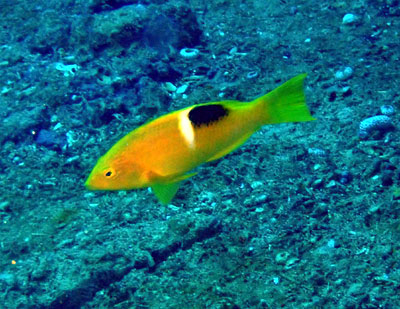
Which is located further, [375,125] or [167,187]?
[375,125]

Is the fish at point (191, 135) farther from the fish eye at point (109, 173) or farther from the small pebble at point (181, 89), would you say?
the small pebble at point (181, 89)

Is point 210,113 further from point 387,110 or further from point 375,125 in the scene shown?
point 387,110

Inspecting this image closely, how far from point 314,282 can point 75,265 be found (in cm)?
170

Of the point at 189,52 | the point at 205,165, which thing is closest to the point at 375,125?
the point at 205,165

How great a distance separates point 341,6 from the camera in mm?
5953

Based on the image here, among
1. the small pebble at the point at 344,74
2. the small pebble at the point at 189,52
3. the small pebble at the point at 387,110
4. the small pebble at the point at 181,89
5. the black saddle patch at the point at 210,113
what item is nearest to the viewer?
the black saddle patch at the point at 210,113

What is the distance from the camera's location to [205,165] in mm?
3941

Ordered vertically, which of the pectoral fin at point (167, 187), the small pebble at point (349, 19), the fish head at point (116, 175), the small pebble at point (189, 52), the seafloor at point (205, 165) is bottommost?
the seafloor at point (205, 165)

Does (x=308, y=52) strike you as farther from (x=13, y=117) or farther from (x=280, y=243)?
(x=13, y=117)

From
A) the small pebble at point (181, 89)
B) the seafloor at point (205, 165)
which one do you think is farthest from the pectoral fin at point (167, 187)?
the small pebble at point (181, 89)

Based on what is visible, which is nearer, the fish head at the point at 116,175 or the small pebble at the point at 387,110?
the fish head at the point at 116,175

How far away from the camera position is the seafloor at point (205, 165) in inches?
118

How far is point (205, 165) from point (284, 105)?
184 cm

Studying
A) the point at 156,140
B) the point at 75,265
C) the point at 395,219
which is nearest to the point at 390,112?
the point at 395,219
